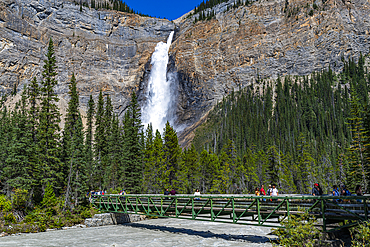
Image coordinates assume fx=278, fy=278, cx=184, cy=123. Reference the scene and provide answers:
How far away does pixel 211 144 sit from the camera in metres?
A: 92.2

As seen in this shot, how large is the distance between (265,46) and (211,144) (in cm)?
5897

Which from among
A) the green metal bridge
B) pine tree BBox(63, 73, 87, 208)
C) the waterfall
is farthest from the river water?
the waterfall

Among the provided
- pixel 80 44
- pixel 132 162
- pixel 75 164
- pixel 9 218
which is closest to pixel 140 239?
pixel 9 218

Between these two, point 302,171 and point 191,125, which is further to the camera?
point 191,125

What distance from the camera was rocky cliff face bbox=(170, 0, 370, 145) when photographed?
4665 inches

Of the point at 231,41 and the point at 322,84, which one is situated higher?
the point at 231,41

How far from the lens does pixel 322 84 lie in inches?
4237

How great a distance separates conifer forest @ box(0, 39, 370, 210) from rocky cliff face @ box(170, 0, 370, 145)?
7799 millimetres

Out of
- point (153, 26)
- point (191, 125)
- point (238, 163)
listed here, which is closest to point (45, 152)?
point (238, 163)

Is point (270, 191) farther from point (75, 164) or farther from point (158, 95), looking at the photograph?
point (158, 95)

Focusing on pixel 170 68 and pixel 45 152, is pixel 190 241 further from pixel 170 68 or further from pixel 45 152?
pixel 170 68

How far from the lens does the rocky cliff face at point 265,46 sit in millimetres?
118500

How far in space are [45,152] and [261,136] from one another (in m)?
67.3

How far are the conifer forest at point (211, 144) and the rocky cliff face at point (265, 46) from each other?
25.6ft
